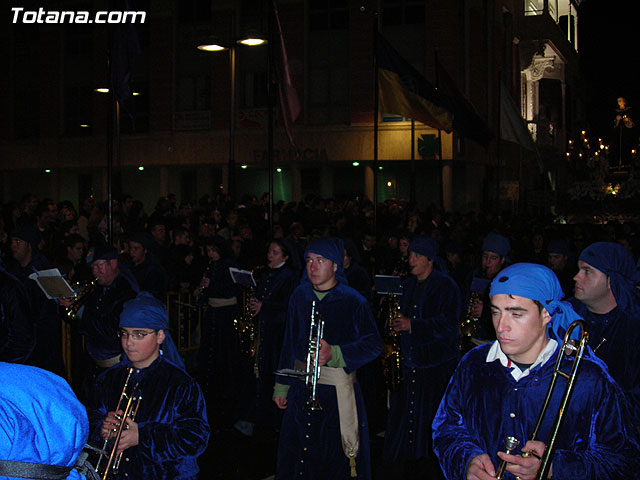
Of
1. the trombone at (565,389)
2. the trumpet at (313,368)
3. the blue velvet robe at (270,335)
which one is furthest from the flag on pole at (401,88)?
the trombone at (565,389)

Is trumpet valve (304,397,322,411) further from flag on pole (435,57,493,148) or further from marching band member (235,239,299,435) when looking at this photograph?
flag on pole (435,57,493,148)

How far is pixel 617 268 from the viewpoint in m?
5.51

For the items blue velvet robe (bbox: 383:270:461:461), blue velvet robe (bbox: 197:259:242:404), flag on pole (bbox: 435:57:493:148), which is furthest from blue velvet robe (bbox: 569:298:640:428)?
flag on pole (bbox: 435:57:493:148)

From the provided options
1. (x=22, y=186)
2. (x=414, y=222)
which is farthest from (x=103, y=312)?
(x=22, y=186)

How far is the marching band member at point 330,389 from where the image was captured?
5773 mm

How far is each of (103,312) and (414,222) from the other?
40.2ft

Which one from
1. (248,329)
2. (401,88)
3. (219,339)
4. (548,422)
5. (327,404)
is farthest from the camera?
(401,88)

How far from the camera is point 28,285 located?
802 centimetres

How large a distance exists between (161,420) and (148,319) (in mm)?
565

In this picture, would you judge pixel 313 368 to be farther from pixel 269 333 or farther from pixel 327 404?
pixel 269 333

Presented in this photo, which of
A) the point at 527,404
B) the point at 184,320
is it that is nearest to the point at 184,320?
the point at 184,320

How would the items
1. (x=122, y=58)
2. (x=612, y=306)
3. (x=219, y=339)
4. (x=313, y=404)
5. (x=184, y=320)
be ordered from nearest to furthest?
(x=612, y=306), (x=313, y=404), (x=219, y=339), (x=122, y=58), (x=184, y=320)

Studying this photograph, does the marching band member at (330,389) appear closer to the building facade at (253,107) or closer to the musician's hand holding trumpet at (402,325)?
the musician's hand holding trumpet at (402,325)

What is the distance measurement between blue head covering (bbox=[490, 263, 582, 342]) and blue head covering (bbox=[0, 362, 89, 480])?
6.85 feet
